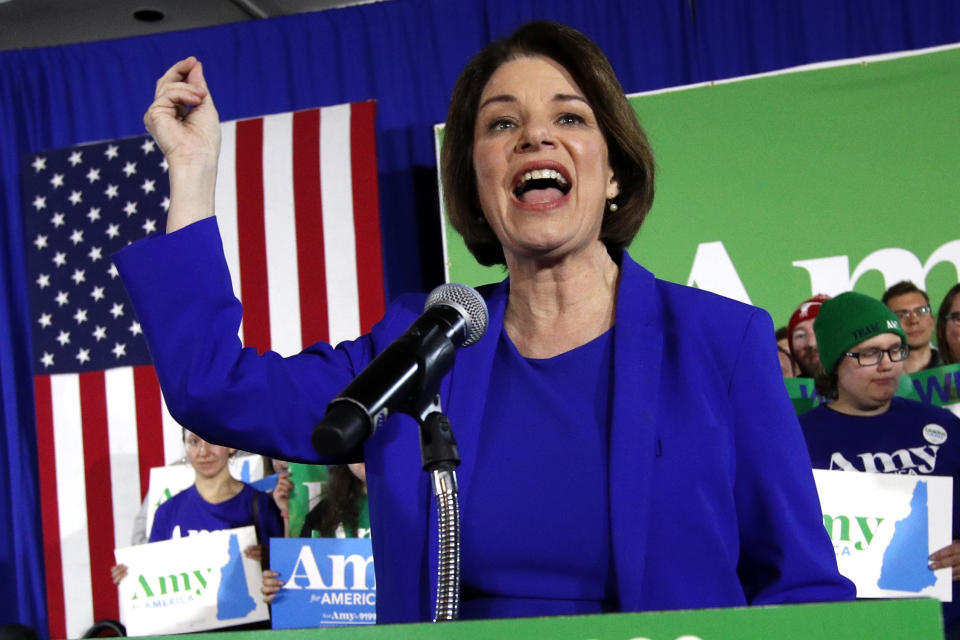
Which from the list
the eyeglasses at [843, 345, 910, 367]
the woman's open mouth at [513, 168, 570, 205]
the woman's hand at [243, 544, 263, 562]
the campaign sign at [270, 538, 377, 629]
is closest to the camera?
the woman's open mouth at [513, 168, 570, 205]

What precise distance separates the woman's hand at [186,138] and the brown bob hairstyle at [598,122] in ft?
1.40

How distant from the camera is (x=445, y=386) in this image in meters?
1.22

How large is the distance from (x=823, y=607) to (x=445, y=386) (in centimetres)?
63

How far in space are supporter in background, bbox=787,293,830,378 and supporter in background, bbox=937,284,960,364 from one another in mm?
489

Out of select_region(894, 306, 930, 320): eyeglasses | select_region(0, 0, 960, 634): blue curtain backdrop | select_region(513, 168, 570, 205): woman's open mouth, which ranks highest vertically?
select_region(0, 0, 960, 634): blue curtain backdrop

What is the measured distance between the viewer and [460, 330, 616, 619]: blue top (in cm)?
112

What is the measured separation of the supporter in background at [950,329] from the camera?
420 centimetres

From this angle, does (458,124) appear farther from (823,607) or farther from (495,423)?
(823,607)

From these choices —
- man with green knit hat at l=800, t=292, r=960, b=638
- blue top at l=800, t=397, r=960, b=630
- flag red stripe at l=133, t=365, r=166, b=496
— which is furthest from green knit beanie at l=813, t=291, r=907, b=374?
flag red stripe at l=133, t=365, r=166, b=496

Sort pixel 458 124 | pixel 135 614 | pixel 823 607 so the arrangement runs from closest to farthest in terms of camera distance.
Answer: pixel 823 607, pixel 458 124, pixel 135 614

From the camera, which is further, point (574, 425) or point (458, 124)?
point (458, 124)

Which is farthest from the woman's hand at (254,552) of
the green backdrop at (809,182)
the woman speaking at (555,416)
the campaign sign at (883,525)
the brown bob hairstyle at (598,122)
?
the woman speaking at (555,416)

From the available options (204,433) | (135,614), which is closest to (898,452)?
(204,433)

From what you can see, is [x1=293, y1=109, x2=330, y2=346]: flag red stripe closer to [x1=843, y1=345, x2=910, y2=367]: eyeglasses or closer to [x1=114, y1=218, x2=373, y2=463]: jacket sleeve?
[x1=843, y1=345, x2=910, y2=367]: eyeglasses
